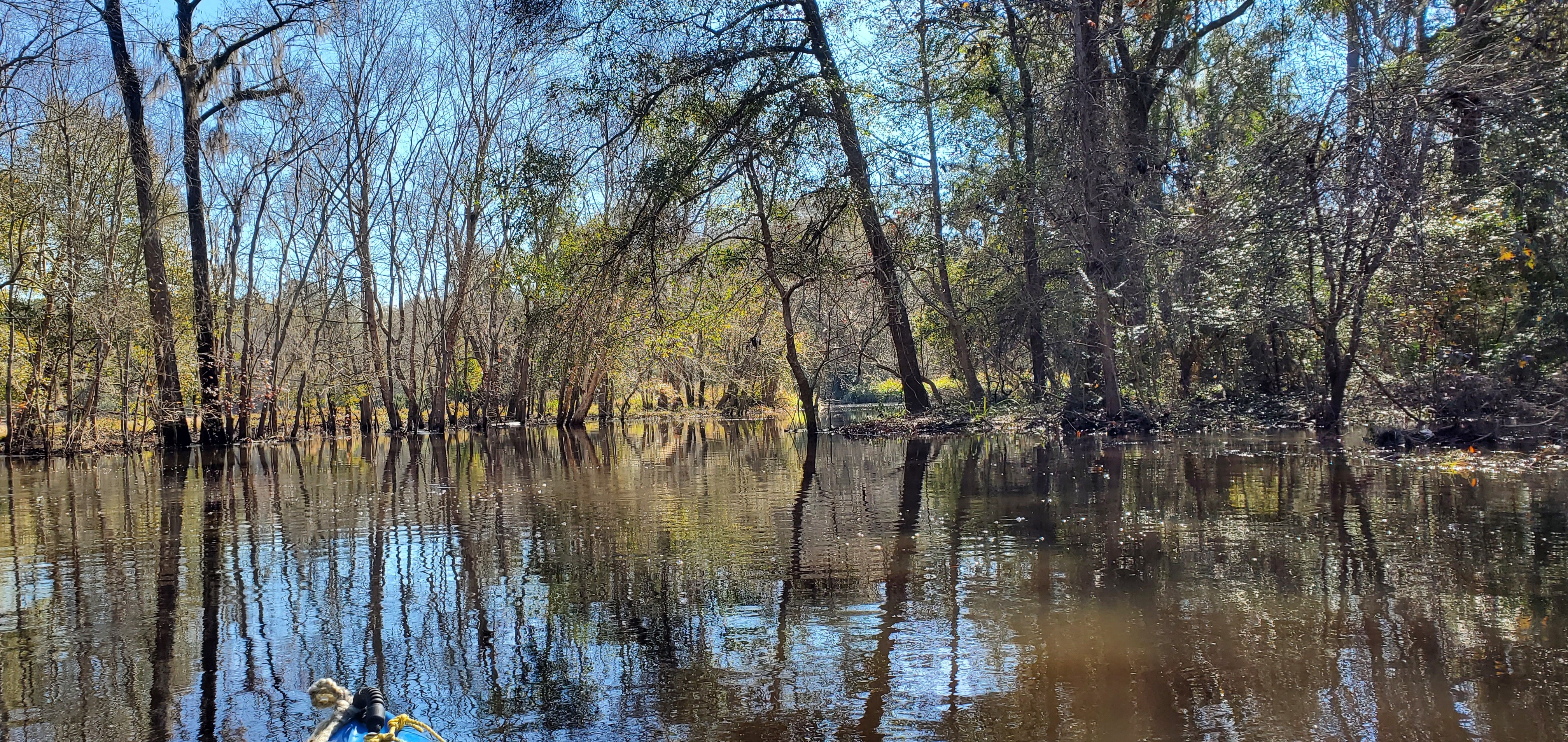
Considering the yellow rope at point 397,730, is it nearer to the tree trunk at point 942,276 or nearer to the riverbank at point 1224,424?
the riverbank at point 1224,424

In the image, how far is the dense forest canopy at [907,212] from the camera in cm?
1145

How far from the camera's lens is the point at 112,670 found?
16.7 feet

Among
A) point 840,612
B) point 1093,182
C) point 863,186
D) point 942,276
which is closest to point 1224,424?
point 1093,182

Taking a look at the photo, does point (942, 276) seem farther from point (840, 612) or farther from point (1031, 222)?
point (840, 612)

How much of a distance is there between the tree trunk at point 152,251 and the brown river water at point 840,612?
12.0 m

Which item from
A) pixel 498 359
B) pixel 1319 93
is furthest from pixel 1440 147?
pixel 498 359

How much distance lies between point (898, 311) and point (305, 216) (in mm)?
18007

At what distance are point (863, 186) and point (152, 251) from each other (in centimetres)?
1599

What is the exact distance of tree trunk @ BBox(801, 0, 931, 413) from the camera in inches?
605

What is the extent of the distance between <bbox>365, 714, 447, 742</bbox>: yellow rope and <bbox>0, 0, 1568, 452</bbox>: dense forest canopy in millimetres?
9815

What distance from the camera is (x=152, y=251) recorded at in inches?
853

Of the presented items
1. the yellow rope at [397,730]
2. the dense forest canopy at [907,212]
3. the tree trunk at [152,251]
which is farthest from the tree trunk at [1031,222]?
the tree trunk at [152,251]

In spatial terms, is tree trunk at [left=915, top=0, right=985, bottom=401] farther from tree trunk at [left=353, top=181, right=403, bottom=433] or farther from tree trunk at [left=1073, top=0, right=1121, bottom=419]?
tree trunk at [left=353, top=181, right=403, bottom=433]

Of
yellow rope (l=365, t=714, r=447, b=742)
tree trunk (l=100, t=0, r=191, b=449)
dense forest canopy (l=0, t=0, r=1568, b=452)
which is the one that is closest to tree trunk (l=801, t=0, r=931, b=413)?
dense forest canopy (l=0, t=0, r=1568, b=452)
